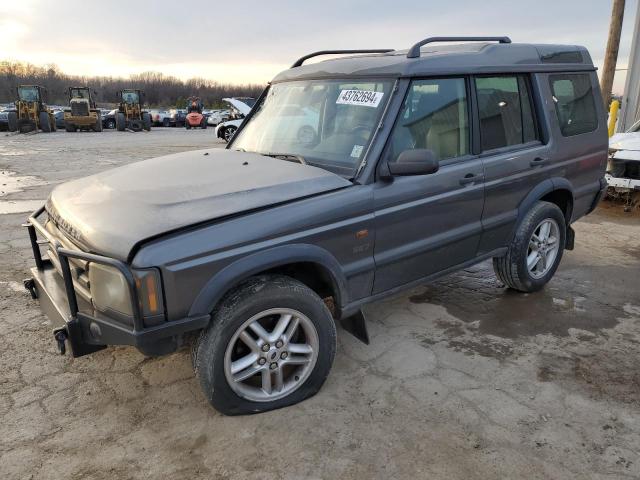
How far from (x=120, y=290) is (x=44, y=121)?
26151 mm

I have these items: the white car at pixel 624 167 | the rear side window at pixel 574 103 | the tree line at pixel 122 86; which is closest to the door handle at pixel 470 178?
the rear side window at pixel 574 103

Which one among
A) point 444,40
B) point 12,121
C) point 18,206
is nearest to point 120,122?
point 12,121

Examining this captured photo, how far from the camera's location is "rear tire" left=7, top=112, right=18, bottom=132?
23.3 meters

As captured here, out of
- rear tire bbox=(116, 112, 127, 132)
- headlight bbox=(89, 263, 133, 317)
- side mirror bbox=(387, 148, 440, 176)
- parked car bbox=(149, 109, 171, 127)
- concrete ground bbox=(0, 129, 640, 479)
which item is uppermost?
side mirror bbox=(387, 148, 440, 176)

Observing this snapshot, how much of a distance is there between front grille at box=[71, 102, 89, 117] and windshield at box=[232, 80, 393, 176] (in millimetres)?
24807

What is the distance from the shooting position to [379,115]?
10.3ft

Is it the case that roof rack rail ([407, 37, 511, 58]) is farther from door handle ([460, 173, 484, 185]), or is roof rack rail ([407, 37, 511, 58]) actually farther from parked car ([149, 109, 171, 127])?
parked car ([149, 109, 171, 127])

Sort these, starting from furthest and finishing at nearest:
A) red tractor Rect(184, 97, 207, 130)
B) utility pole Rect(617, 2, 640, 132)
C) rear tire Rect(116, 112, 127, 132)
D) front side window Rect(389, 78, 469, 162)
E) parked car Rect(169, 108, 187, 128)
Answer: parked car Rect(169, 108, 187, 128), red tractor Rect(184, 97, 207, 130), rear tire Rect(116, 112, 127, 132), utility pole Rect(617, 2, 640, 132), front side window Rect(389, 78, 469, 162)

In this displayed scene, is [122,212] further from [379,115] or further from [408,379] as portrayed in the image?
[408,379]

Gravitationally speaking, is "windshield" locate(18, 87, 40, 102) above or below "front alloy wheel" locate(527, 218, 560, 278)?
above

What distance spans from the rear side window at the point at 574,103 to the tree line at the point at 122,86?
6166 centimetres

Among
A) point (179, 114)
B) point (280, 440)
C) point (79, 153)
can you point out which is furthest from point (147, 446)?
point (179, 114)

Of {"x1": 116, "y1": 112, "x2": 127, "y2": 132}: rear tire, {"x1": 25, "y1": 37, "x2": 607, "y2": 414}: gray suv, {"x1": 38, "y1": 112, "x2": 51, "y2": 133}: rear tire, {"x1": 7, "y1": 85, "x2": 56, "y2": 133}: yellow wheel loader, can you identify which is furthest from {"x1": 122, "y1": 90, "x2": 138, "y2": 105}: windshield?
{"x1": 25, "y1": 37, "x2": 607, "y2": 414}: gray suv

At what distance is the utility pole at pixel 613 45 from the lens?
1208 centimetres
